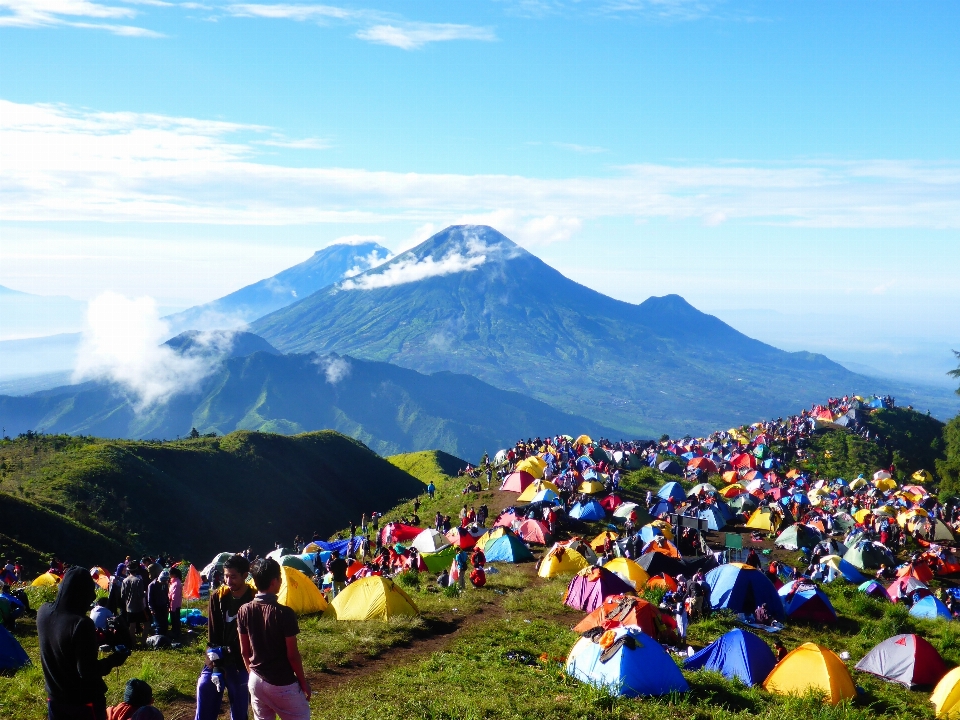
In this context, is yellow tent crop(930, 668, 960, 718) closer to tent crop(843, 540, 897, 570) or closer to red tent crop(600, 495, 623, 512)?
tent crop(843, 540, 897, 570)

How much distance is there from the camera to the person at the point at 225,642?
6660 millimetres

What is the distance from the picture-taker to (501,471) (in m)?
41.7

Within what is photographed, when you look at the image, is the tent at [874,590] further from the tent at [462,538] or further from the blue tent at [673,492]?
the blue tent at [673,492]

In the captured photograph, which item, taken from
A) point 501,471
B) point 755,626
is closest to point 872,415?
point 501,471

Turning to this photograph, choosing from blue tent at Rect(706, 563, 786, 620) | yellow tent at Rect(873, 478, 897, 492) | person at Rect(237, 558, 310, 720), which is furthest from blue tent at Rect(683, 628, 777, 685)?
yellow tent at Rect(873, 478, 897, 492)

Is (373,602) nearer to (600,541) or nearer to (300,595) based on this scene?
(300,595)

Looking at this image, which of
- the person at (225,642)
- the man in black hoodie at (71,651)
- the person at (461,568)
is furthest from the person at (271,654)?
the person at (461,568)

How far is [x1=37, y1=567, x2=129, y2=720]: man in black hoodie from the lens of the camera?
5.28 meters

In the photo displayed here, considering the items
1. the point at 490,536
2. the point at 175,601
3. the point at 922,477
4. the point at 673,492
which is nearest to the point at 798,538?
the point at 673,492

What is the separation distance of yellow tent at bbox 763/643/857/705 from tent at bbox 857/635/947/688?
2.45 meters

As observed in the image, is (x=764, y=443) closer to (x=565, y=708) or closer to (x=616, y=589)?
(x=616, y=589)

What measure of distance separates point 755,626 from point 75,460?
35.0m

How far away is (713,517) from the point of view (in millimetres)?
32719

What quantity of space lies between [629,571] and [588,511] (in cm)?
1216
